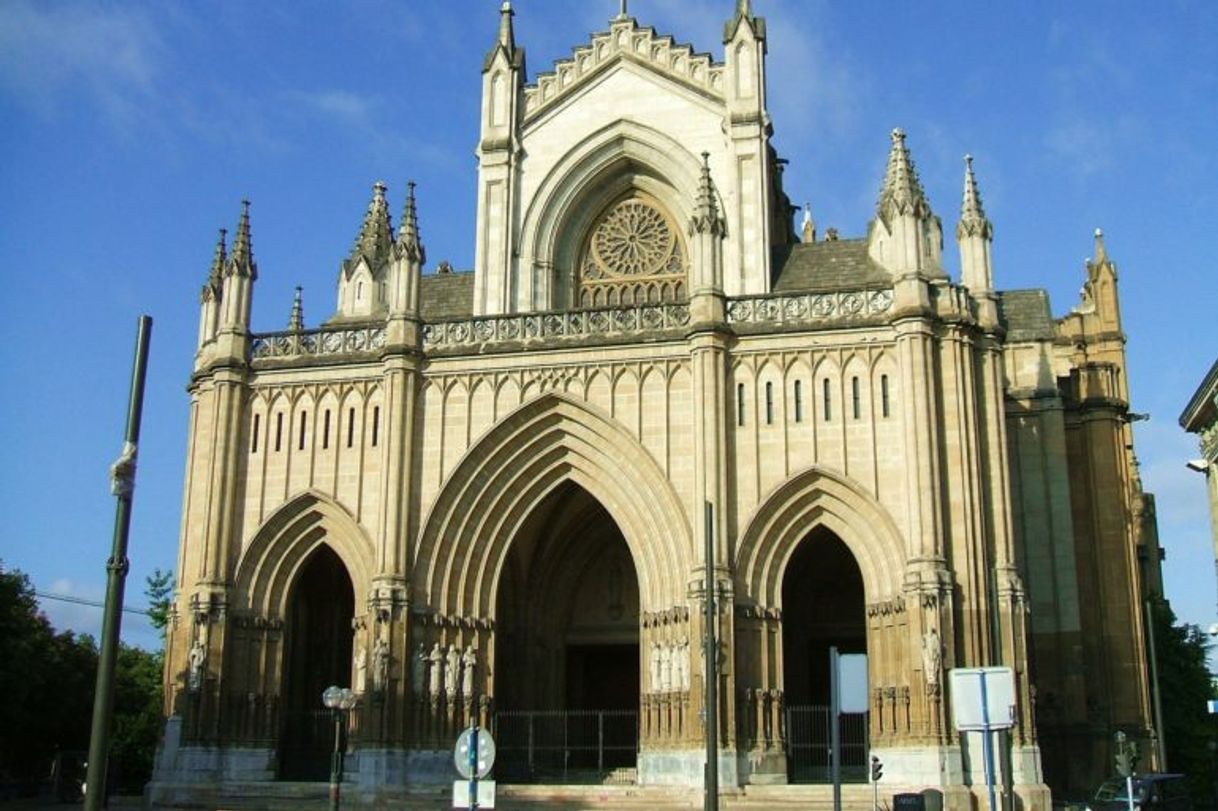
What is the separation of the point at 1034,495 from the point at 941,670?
29.8ft

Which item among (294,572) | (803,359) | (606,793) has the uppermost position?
(803,359)

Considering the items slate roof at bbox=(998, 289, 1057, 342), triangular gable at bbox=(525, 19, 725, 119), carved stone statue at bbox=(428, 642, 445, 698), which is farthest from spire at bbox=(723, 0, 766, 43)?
carved stone statue at bbox=(428, 642, 445, 698)

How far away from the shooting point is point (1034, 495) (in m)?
37.3

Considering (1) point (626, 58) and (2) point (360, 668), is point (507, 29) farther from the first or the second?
(2) point (360, 668)

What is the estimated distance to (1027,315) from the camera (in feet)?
138

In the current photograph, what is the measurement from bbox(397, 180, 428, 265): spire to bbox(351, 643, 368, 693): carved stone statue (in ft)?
31.9

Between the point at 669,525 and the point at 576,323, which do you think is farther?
the point at 576,323

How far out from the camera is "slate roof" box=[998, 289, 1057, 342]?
131ft

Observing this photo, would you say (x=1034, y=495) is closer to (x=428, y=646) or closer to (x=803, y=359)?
(x=803, y=359)

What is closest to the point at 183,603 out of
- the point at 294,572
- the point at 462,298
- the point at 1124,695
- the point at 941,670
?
the point at 294,572

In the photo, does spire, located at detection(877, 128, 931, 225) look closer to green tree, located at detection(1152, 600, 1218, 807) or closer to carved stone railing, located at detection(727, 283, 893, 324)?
carved stone railing, located at detection(727, 283, 893, 324)

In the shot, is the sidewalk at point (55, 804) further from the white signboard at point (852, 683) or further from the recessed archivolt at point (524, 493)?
the white signboard at point (852, 683)

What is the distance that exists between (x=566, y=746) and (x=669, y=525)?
646 centimetres

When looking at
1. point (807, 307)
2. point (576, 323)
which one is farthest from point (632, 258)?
point (807, 307)
